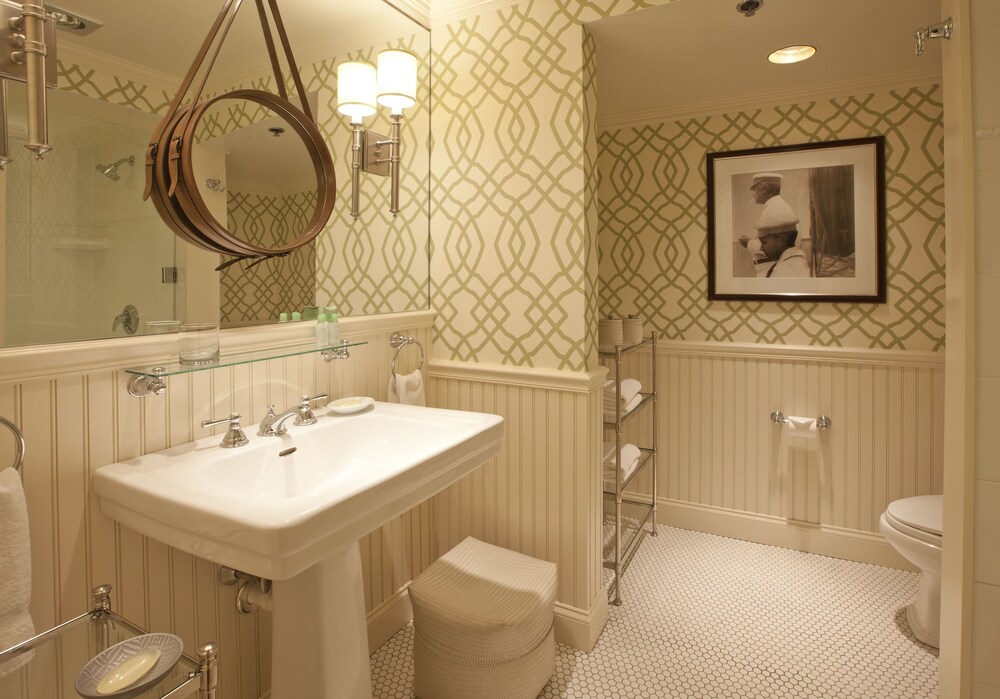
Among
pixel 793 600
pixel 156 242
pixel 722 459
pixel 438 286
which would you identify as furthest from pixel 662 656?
pixel 156 242

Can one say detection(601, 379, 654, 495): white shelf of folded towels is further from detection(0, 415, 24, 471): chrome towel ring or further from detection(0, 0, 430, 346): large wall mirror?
detection(0, 415, 24, 471): chrome towel ring

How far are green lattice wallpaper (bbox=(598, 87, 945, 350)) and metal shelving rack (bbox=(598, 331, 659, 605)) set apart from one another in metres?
0.34

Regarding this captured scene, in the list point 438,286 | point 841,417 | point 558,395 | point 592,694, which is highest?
point 438,286

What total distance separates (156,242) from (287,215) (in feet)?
1.36

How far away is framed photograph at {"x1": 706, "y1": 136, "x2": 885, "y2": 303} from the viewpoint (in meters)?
2.52

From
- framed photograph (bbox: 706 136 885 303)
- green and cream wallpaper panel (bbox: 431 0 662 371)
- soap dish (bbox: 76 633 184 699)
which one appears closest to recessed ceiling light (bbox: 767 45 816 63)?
framed photograph (bbox: 706 136 885 303)

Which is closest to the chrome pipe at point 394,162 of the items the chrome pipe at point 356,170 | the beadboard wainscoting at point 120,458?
the chrome pipe at point 356,170

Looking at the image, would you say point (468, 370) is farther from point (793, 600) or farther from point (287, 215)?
point (793, 600)

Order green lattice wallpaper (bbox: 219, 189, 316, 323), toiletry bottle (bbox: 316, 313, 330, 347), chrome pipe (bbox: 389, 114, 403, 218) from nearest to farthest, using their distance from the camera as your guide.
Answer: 1. green lattice wallpaper (bbox: 219, 189, 316, 323)
2. toiletry bottle (bbox: 316, 313, 330, 347)
3. chrome pipe (bbox: 389, 114, 403, 218)

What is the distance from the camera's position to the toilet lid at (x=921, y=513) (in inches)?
76.2

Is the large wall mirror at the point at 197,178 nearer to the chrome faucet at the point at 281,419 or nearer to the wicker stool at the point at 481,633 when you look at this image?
the chrome faucet at the point at 281,419

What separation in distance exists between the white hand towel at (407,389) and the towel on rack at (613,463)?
839 mm

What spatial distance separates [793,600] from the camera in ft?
7.63

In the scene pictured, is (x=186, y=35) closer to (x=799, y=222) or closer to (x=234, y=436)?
(x=234, y=436)
